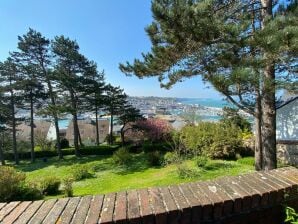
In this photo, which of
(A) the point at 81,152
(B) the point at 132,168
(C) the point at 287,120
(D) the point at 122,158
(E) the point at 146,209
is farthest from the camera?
(A) the point at 81,152

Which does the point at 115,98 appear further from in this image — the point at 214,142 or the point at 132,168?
the point at 214,142

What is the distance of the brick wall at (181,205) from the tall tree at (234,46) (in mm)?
5165

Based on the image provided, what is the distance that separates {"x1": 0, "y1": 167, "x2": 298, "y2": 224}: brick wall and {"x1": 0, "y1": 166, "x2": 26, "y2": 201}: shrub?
30.9ft

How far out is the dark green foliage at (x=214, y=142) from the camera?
17.4 metres

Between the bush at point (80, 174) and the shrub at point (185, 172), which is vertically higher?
the shrub at point (185, 172)

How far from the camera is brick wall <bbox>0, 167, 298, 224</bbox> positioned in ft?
7.34

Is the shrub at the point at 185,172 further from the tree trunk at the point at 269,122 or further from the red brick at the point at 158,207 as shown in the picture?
the red brick at the point at 158,207

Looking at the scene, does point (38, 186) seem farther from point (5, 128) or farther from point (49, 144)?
point (49, 144)

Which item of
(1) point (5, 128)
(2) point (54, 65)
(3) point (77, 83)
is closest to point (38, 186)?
(3) point (77, 83)

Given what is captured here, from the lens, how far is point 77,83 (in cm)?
3047

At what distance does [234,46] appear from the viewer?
28.8 feet

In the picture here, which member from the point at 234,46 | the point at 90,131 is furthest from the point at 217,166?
the point at 90,131

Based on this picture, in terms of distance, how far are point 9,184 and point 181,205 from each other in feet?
34.4

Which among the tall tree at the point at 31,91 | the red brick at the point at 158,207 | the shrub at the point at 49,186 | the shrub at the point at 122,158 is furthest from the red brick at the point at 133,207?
the tall tree at the point at 31,91
